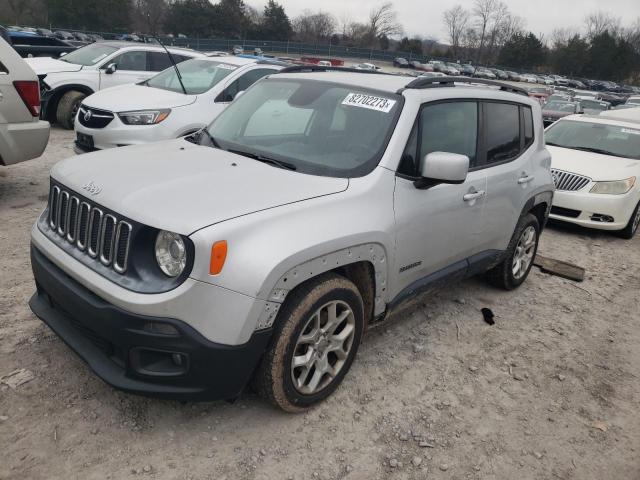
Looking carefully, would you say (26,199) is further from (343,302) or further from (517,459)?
(517,459)

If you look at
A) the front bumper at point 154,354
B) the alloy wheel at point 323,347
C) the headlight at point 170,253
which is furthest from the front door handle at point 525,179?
the headlight at point 170,253

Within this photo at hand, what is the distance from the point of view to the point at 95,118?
22.8ft

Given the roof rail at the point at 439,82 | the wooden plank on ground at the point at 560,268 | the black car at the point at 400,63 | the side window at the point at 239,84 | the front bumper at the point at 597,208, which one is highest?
the roof rail at the point at 439,82

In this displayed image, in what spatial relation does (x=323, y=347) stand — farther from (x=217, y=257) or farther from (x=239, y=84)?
(x=239, y=84)

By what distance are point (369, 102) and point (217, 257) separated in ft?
5.38

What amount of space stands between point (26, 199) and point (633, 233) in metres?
8.26

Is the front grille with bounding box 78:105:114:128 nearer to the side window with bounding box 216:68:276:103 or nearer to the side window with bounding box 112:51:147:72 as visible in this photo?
the side window with bounding box 216:68:276:103

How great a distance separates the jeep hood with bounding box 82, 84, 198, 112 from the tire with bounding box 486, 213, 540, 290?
4.77 m

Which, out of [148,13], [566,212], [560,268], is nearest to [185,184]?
[560,268]

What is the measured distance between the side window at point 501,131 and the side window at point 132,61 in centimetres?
854

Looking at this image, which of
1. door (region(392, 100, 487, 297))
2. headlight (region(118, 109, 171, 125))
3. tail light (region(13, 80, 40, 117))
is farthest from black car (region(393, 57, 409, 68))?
door (region(392, 100, 487, 297))

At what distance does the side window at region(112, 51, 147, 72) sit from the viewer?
10641mm

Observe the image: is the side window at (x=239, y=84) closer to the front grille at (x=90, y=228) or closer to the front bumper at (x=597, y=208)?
the front bumper at (x=597, y=208)

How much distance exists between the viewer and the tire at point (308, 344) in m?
2.65
